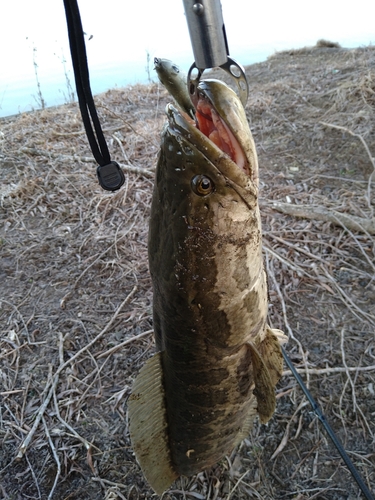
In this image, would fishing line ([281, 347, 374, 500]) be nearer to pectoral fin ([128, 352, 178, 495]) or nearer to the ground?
the ground

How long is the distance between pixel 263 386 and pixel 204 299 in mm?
480

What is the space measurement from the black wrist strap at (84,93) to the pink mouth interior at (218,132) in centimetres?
57

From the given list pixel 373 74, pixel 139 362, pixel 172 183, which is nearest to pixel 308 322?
pixel 139 362

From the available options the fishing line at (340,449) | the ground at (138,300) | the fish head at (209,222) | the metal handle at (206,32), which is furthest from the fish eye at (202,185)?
the ground at (138,300)

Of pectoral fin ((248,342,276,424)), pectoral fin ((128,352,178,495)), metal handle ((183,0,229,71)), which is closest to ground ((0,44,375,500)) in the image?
pectoral fin ((128,352,178,495))

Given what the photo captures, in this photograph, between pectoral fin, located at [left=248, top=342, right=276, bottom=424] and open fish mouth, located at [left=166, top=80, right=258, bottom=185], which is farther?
pectoral fin, located at [left=248, top=342, right=276, bottom=424]

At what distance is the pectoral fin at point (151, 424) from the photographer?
1.76 meters

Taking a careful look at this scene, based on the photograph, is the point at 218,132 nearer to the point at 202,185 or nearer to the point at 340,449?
the point at 202,185

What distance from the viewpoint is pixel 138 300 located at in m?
3.46

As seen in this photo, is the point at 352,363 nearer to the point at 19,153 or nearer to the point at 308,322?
the point at 308,322

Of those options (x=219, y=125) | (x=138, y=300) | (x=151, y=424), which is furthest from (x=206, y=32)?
(x=138, y=300)

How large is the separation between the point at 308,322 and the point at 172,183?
87.3 inches

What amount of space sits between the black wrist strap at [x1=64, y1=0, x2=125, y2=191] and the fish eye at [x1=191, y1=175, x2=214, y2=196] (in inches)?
22.9

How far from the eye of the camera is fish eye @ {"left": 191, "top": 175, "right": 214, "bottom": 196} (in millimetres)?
1266
